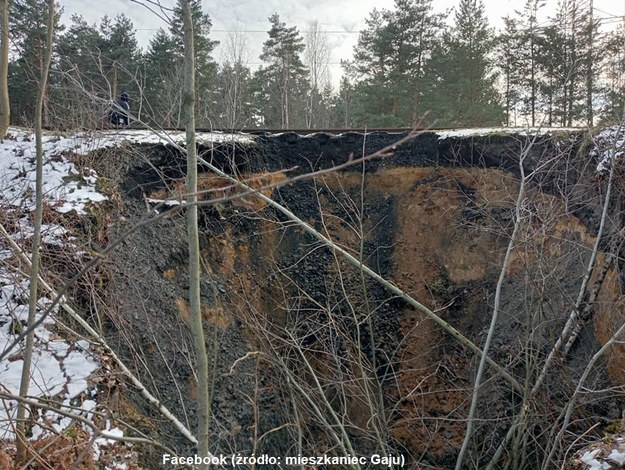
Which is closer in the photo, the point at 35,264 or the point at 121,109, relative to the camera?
the point at 35,264

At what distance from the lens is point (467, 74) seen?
713 inches

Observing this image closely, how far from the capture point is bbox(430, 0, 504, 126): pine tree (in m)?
17.9

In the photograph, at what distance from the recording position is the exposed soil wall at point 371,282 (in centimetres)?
582

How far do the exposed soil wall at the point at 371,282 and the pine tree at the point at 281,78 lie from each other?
13.1 m

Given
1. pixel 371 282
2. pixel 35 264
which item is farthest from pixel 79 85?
pixel 371 282

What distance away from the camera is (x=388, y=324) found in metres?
8.86

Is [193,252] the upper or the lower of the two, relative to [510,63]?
lower

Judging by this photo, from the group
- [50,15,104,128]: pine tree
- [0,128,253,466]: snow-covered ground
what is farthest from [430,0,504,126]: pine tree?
[50,15,104,128]: pine tree

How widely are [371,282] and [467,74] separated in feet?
43.3

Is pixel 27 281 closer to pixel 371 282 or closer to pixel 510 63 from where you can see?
pixel 371 282

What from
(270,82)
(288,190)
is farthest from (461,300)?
(270,82)

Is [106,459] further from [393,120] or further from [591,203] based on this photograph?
[393,120]

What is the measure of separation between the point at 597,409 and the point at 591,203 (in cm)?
329

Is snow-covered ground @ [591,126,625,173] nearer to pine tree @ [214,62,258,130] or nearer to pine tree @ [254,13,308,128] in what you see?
pine tree @ [214,62,258,130]
